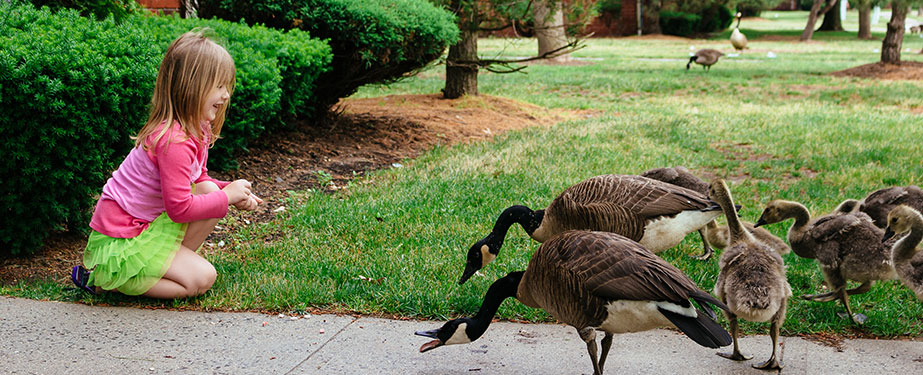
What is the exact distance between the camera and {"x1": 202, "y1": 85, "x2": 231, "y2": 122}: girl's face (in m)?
4.52

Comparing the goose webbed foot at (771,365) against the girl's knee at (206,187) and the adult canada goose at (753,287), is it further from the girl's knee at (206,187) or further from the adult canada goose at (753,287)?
the girl's knee at (206,187)

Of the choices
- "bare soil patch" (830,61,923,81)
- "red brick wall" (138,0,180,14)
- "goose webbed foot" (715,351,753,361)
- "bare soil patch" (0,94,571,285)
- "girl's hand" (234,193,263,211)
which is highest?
"red brick wall" (138,0,180,14)

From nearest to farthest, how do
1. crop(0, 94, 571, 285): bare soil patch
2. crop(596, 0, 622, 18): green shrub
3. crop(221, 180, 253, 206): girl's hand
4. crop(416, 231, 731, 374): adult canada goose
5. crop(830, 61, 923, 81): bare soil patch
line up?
1. crop(416, 231, 731, 374): adult canada goose
2. crop(221, 180, 253, 206): girl's hand
3. crop(0, 94, 571, 285): bare soil patch
4. crop(830, 61, 923, 81): bare soil patch
5. crop(596, 0, 622, 18): green shrub

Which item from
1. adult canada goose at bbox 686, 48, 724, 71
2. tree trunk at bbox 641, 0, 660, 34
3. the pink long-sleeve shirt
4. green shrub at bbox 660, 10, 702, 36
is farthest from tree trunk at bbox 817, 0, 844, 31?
the pink long-sleeve shirt

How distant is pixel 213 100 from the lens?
4.56 metres

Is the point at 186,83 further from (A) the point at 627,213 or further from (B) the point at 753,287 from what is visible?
(B) the point at 753,287

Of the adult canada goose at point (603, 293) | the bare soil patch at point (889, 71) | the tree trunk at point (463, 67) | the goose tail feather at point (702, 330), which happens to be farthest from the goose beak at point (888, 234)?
the bare soil patch at point (889, 71)

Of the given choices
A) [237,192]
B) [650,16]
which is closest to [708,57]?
[237,192]

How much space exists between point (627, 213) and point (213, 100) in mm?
2563

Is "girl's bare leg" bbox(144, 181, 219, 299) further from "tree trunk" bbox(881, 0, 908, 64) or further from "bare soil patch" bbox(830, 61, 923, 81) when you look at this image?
"tree trunk" bbox(881, 0, 908, 64)

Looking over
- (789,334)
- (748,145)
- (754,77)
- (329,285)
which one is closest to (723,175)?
(748,145)

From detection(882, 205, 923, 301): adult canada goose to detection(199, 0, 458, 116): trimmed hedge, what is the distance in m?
5.69

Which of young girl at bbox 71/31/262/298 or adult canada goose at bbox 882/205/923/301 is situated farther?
young girl at bbox 71/31/262/298

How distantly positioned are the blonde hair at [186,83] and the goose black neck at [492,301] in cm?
202
